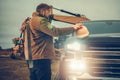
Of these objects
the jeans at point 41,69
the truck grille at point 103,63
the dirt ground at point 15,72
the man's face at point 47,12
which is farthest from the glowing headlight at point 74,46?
the dirt ground at point 15,72

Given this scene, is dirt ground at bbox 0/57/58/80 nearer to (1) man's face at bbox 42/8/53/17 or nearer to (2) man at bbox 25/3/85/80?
(2) man at bbox 25/3/85/80

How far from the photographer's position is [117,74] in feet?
17.8

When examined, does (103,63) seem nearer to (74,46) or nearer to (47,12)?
(74,46)

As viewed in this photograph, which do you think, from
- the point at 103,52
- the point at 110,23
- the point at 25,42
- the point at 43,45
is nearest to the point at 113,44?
the point at 103,52

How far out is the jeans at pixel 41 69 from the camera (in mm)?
5879

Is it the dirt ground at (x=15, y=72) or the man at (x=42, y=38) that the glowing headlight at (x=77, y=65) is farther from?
the dirt ground at (x=15, y=72)

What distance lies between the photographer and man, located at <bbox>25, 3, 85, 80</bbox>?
5706 mm

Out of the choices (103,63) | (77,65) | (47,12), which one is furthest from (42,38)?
(103,63)

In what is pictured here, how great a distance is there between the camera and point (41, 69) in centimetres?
593

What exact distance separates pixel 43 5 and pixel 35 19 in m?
0.29

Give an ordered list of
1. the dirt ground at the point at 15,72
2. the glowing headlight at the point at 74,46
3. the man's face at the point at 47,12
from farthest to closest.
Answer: the dirt ground at the point at 15,72, the man's face at the point at 47,12, the glowing headlight at the point at 74,46

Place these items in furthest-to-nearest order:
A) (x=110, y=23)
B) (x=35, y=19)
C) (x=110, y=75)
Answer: (x=110, y=23)
(x=35, y=19)
(x=110, y=75)

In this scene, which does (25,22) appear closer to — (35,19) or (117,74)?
(35,19)

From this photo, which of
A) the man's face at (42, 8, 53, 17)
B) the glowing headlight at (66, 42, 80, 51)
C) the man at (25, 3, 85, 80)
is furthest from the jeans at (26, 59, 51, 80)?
the man's face at (42, 8, 53, 17)
